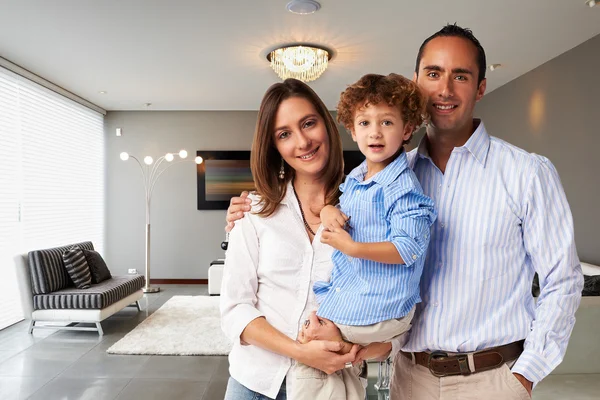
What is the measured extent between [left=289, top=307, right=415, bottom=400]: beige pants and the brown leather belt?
0.43ft

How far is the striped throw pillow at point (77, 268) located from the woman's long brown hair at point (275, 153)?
4.35 meters

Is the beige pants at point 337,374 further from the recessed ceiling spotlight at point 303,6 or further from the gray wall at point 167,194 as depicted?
the gray wall at point 167,194

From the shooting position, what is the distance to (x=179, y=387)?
3.55m

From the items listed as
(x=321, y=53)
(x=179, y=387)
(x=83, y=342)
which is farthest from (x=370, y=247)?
(x=83, y=342)

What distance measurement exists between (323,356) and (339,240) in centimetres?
29

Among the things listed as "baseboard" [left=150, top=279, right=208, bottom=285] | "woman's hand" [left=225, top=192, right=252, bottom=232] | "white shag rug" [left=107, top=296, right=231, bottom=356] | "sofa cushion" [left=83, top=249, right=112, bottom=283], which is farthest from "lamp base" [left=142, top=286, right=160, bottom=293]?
"woman's hand" [left=225, top=192, right=252, bottom=232]

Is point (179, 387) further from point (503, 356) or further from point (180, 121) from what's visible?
point (180, 121)

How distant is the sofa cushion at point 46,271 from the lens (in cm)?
471

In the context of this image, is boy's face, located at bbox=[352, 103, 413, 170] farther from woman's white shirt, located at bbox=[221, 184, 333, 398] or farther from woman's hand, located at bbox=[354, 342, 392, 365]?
woman's hand, located at bbox=[354, 342, 392, 365]

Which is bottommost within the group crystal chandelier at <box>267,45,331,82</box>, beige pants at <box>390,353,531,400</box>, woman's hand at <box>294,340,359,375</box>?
beige pants at <box>390,353,531,400</box>

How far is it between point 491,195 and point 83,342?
4505mm

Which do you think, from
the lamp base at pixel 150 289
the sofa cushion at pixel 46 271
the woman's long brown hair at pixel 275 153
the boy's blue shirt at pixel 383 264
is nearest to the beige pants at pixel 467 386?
the boy's blue shirt at pixel 383 264

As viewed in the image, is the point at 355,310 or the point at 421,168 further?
the point at 421,168

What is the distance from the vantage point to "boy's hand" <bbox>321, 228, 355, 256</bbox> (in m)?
1.18
